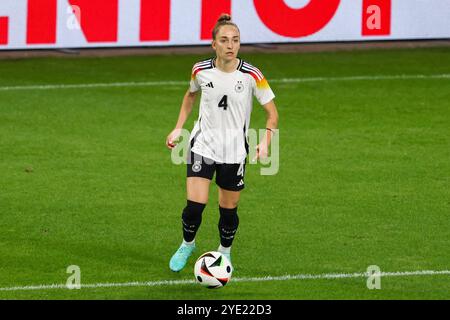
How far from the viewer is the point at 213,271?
1122 centimetres

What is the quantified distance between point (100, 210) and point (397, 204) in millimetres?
3327

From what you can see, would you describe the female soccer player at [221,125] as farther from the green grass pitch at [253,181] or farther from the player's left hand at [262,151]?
the green grass pitch at [253,181]

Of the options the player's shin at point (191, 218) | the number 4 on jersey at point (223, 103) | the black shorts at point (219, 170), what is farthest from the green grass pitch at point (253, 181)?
the number 4 on jersey at point (223, 103)

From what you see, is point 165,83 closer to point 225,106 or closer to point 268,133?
point 225,106

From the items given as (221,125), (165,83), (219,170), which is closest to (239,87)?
(221,125)

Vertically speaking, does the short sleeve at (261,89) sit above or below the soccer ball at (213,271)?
above

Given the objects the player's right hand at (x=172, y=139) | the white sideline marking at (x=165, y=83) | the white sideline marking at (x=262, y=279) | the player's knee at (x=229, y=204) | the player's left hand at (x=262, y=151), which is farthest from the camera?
the white sideline marking at (x=165, y=83)

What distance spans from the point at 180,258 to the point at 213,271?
2.79ft

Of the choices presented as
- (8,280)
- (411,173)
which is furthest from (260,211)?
(8,280)

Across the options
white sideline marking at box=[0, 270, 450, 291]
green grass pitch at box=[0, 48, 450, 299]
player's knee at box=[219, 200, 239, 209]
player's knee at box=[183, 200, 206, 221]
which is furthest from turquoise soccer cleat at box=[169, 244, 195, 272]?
player's knee at box=[219, 200, 239, 209]

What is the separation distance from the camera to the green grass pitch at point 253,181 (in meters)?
12.1

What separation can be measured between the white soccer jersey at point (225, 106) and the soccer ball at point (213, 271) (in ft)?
3.25

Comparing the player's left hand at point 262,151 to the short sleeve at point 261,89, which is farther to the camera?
the short sleeve at point 261,89

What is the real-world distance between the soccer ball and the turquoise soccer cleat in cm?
70
